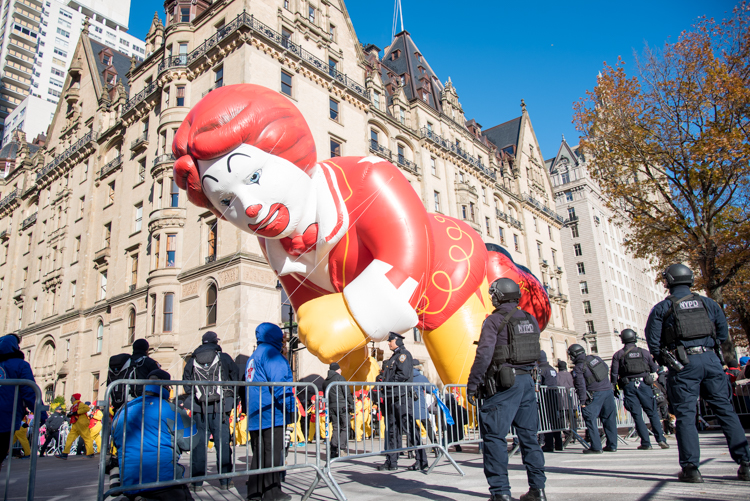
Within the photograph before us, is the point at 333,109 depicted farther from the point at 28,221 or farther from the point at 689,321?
the point at 28,221

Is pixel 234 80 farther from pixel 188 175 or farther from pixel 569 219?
pixel 569 219

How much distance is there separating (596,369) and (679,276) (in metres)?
3.39

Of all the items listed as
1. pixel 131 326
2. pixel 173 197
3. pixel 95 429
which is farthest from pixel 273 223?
pixel 131 326

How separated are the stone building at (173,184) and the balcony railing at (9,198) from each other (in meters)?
0.18

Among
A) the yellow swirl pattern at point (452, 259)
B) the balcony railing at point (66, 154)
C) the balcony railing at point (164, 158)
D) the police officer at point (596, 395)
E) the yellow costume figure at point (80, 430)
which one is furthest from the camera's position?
the balcony railing at point (66, 154)

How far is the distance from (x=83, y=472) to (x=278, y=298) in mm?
10931

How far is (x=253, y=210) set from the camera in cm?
517

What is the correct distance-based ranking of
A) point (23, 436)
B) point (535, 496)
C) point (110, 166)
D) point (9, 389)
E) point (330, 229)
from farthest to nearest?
point (110, 166) < point (23, 436) < point (330, 229) < point (9, 389) < point (535, 496)

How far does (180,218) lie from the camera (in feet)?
70.2

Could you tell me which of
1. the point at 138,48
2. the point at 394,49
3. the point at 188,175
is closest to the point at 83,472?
the point at 188,175

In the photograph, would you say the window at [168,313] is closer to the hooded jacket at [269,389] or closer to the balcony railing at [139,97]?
the balcony railing at [139,97]

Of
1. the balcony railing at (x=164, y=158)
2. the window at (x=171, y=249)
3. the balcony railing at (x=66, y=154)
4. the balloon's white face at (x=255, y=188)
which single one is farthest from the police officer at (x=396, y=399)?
the balcony railing at (x=66, y=154)

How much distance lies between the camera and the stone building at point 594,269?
51281mm

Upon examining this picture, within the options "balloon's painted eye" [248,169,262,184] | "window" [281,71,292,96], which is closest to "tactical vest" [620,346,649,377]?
"balloon's painted eye" [248,169,262,184]
